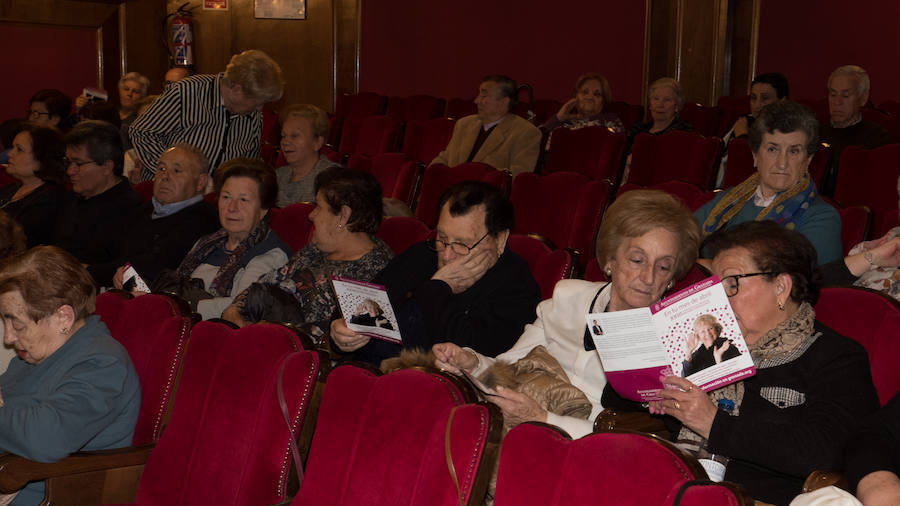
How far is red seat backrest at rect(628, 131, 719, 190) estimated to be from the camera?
5094mm

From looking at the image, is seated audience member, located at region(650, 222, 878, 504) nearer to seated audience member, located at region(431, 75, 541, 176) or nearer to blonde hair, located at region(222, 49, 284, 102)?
blonde hair, located at region(222, 49, 284, 102)

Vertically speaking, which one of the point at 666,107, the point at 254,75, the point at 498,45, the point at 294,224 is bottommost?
the point at 294,224

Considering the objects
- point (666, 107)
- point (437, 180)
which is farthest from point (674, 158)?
point (437, 180)

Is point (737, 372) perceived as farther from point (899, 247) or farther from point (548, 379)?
point (899, 247)

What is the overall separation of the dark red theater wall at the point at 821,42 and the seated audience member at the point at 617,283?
6983 millimetres

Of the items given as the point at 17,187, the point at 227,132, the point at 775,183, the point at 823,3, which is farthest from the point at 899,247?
the point at 823,3

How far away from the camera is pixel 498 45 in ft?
33.9

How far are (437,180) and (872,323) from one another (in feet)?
9.98

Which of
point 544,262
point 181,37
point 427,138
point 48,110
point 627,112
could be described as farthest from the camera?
point 181,37

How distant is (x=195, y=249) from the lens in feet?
12.1

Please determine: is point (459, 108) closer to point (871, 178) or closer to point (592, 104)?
point (592, 104)

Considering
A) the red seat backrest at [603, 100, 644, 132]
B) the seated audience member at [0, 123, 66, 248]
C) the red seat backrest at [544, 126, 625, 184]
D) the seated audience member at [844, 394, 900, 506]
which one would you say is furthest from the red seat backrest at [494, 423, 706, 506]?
the red seat backrest at [603, 100, 644, 132]

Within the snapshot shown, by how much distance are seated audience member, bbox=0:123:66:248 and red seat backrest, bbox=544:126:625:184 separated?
9.14 ft

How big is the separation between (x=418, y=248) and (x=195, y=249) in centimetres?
120
